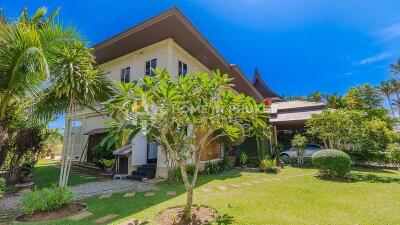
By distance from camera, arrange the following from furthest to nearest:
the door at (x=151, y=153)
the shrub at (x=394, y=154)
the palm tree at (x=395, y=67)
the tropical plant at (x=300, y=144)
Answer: the palm tree at (x=395, y=67) → the tropical plant at (x=300, y=144) → the shrub at (x=394, y=154) → the door at (x=151, y=153)

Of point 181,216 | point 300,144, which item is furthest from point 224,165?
point 181,216

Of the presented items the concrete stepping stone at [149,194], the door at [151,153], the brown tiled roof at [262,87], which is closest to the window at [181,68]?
the door at [151,153]

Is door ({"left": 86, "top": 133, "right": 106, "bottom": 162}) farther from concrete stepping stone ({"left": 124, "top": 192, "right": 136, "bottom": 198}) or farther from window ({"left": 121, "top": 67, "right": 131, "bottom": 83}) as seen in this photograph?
concrete stepping stone ({"left": 124, "top": 192, "right": 136, "bottom": 198})

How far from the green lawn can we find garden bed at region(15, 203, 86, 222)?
394mm

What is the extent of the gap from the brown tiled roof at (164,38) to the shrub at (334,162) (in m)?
7.65

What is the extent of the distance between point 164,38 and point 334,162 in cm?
983

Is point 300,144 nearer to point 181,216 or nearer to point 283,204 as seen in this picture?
point 283,204

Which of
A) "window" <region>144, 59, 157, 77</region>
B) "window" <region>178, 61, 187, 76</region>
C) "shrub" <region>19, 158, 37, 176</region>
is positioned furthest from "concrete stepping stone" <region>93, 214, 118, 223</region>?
Answer: "window" <region>178, 61, 187, 76</region>

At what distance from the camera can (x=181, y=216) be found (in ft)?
17.0

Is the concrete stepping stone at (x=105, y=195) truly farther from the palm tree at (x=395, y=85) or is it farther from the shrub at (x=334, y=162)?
the palm tree at (x=395, y=85)

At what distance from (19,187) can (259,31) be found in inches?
632

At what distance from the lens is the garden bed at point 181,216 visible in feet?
16.5

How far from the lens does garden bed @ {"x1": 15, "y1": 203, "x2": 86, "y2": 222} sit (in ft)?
18.2

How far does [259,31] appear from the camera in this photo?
16.3 meters
